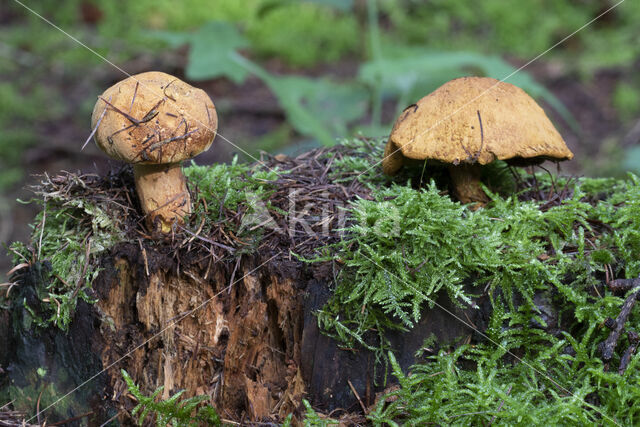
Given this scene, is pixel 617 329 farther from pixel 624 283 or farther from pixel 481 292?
pixel 481 292

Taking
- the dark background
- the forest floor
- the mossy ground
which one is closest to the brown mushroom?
the mossy ground

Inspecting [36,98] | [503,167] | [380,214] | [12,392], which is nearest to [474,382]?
[380,214]

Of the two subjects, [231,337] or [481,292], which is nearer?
[481,292]

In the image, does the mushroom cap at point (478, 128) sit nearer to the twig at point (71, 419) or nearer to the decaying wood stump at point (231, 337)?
the decaying wood stump at point (231, 337)

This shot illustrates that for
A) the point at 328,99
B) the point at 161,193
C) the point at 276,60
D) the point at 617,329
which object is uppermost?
the point at 276,60

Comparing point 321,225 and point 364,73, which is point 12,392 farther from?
point 364,73

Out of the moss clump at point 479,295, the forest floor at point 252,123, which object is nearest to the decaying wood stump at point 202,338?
the moss clump at point 479,295

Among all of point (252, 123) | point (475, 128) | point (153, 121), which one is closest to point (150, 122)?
point (153, 121)

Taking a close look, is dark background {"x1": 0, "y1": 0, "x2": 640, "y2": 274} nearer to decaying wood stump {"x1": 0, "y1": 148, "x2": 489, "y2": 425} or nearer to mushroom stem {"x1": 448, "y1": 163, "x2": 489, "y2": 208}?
mushroom stem {"x1": 448, "y1": 163, "x2": 489, "y2": 208}
